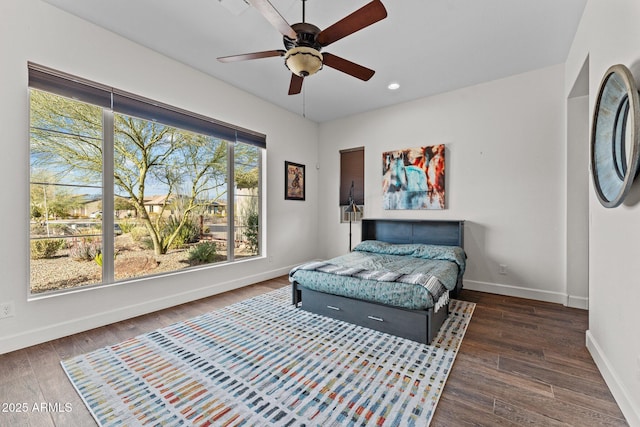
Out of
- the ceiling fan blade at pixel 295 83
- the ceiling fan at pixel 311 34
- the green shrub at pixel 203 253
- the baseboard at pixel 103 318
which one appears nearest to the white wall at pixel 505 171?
the ceiling fan blade at pixel 295 83

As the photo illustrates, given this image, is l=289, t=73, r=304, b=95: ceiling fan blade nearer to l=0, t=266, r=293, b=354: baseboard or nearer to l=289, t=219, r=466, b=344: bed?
l=289, t=219, r=466, b=344: bed

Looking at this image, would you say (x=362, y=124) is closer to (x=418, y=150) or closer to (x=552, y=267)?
(x=418, y=150)

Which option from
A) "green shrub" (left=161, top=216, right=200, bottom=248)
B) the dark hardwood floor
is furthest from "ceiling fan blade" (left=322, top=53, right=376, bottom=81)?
"green shrub" (left=161, top=216, right=200, bottom=248)

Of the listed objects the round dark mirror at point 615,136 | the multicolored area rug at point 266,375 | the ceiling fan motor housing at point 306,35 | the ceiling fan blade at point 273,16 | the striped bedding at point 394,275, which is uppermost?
the ceiling fan motor housing at point 306,35

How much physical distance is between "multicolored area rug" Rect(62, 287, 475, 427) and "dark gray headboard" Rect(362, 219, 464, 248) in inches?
58.5

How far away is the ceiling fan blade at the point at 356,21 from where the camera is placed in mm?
1676

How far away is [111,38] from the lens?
8.90ft

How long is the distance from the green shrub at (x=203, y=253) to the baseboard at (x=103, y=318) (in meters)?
0.37

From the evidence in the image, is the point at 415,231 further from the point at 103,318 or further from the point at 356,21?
the point at 103,318

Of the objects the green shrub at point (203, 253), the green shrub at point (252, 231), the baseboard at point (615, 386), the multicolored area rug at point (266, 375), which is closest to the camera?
the baseboard at point (615, 386)

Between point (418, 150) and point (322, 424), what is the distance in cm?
382

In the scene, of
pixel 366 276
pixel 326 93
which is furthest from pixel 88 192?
pixel 326 93

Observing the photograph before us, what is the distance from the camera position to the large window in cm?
246

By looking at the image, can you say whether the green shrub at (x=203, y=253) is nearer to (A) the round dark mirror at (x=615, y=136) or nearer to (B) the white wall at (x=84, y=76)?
(B) the white wall at (x=84, y=76)
